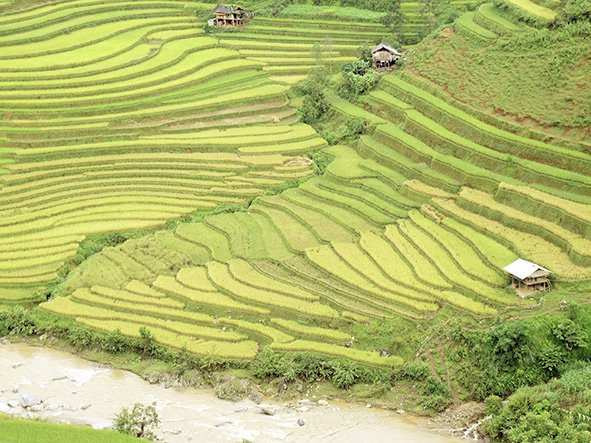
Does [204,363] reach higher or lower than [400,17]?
lower

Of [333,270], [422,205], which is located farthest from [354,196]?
[333,270]

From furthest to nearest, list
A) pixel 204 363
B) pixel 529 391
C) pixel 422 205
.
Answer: pixel 422 205 < pixel 204 363 < pixel 529 391

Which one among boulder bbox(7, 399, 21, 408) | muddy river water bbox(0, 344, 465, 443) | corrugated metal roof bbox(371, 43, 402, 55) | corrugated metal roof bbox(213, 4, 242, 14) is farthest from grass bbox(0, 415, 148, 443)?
corrugated metal roof bbox(213, 4, 242, 14)

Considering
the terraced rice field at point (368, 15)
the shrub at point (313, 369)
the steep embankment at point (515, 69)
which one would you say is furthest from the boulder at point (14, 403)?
the terraced rice field at point (368, 15)

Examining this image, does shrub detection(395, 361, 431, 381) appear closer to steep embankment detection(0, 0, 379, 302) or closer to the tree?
the tree

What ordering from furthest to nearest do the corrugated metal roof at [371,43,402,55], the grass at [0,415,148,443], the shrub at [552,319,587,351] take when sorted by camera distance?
the corrugated metal roof at [371,43,402,55] → the shrub at [552,319,587,351] → the grass at [0,415,148,443]

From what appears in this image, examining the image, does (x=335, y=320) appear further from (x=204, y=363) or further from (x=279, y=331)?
(x=204, y=363)
